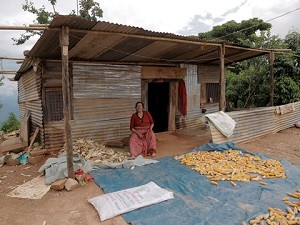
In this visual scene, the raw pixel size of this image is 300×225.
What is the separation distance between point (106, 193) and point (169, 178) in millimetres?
1429

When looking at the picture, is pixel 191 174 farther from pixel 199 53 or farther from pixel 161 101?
pixel 161 101

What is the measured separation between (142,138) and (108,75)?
2890 millimetres

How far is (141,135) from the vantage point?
7.70m

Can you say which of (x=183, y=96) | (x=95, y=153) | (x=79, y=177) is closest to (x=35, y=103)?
(x=95, y=153)

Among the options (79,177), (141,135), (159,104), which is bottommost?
(79,177)

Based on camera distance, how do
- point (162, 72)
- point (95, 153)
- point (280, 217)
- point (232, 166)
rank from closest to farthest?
1. point (280, 217)
2. point (232, 166)
3. point (95, 153)
4. point (162, 72)

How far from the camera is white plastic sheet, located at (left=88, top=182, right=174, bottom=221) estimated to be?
4.05 m

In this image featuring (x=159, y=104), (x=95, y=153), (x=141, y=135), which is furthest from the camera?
(x=159, y=104)

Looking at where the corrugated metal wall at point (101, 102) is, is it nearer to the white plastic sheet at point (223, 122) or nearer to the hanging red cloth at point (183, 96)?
the hanging red cloth at point (183, 96)

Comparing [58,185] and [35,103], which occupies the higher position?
[35,103]

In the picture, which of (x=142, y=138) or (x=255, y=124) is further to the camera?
(x=255, y=124)

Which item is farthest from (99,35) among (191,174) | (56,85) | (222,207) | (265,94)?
(265,94)

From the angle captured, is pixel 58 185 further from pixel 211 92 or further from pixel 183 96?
pixel 211 92

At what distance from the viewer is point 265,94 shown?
13.6m
